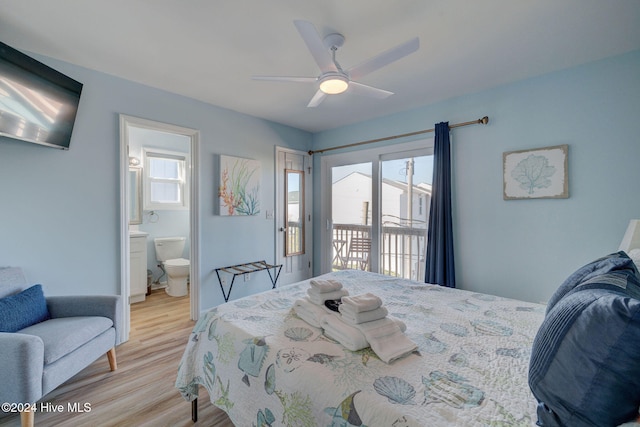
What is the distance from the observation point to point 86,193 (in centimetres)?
250

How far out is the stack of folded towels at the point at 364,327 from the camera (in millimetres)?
1204

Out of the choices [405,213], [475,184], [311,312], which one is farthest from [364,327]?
[405,213]

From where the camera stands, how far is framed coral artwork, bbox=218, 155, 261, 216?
3.43 meters

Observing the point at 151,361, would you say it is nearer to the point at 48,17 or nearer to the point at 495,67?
the point at 48,17

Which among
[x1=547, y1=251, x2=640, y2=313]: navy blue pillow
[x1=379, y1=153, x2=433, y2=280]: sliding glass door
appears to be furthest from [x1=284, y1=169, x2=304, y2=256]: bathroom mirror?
[x1=547, y1=251, x2=640, y2=313]: navy blue pillow

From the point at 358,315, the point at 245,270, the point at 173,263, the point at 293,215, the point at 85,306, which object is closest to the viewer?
the point at 358,315

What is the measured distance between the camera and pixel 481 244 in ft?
9.71

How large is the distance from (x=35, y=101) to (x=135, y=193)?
2.41m

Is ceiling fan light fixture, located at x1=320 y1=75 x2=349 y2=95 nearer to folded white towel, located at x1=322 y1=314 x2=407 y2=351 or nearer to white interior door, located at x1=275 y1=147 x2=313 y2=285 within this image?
folded white towel, located at x1=322 y1=314 x2=407 y2=351

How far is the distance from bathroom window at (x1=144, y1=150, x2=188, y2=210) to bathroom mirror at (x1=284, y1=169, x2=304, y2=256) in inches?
70.7

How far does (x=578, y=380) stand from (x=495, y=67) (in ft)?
8.37

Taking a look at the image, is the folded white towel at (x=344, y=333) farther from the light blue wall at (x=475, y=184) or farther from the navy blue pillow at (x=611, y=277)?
the light blue wall at (x=475, y=184)

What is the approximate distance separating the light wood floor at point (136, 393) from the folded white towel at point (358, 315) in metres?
1.08

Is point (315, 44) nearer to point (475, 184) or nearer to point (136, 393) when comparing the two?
point (475, 184)
